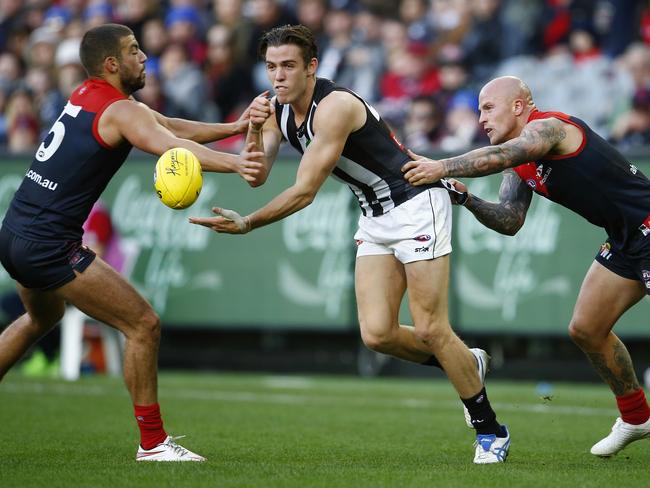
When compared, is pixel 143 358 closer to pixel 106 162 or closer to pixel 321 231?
pixel 106 162

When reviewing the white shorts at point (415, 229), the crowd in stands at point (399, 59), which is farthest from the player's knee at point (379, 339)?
the crowd in stands at point (399, 59)

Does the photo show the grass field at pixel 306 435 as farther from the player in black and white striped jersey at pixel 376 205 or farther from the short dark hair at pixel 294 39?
the short dark hair at pixel 294 39

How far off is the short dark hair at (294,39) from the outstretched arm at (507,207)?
134cm

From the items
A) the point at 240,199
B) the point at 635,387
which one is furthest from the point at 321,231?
the point at 635,387

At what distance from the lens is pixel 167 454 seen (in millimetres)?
7562

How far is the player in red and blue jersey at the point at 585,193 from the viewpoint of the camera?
7371mm

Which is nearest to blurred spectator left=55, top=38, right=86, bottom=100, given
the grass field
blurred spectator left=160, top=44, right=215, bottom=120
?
blurred spectator left=160, top=44, right=215, bottom=120

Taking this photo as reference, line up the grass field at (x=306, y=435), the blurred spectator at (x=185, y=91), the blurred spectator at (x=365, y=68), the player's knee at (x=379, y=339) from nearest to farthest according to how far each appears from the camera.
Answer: the grass field at (x=306, y=435), the player's knee at (x=379, y=339), the blurred spectator at (x=365, y=68), the blurred spectator at (x=185, y=91)

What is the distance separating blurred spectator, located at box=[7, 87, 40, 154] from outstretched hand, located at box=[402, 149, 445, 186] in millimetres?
10212

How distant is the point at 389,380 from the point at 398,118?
3498 mm

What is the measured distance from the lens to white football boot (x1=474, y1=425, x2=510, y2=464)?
7562 millimetres

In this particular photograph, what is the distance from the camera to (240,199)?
14695mm

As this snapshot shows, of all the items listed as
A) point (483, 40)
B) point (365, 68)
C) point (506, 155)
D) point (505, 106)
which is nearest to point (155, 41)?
point (365, 68)

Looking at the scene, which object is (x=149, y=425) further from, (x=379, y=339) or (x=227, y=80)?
(x=227, y=80)
